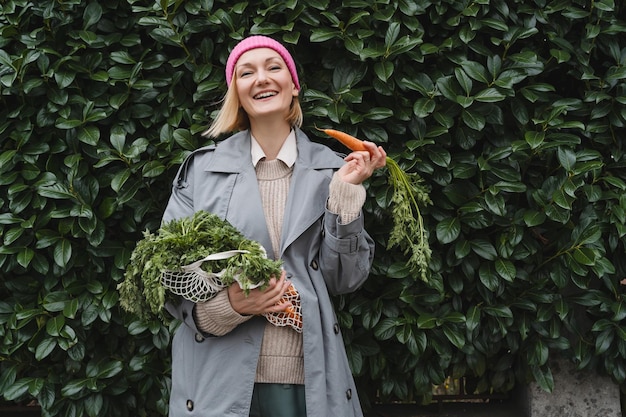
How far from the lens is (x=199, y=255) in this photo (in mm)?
2141

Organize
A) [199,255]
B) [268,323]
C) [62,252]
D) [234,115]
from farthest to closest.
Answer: [62,252] < [234,115] < [268,323] < [199,255]

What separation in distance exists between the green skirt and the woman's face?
87 cm

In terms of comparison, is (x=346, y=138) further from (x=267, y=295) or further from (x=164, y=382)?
(x=164, y=382)

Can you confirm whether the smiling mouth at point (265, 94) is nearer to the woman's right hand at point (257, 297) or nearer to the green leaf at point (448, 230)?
the woman's right hand at point (257, 297)

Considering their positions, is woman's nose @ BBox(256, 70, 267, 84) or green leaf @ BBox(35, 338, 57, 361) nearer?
woman's nose @ BBox(256, 70, 267, 84)

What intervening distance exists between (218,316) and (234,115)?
0.72m

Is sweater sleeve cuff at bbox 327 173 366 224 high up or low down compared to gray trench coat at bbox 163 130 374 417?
up

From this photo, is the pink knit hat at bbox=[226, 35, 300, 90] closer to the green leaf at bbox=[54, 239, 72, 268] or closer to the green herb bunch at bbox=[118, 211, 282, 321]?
the green herb bunch at bbox=[118, 211, 282, 321]

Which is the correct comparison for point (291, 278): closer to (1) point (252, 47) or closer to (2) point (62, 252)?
(1) point (252, 47)

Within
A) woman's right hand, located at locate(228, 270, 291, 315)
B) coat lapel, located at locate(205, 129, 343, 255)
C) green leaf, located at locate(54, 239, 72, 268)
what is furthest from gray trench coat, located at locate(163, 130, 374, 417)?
green leaf, located at locate(54, 239, 72, 268)

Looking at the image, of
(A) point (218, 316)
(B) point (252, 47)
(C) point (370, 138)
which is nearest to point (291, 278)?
(A) point (218, 316)

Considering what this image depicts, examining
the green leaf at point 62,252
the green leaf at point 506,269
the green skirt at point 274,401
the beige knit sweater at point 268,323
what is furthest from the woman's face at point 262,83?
the green leaf at point 506,269

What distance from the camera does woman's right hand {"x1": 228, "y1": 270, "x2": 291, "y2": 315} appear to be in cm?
218

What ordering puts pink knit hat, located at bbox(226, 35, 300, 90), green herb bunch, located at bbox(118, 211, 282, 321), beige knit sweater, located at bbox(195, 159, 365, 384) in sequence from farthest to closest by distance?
1. pink knit hat, located at bbox(226, 35, 300, 90)
2. beige knit sweater, located at bbox(195, 159, 365, 384)
3. green herb bunch, located at bbox(118, 211, 282, 321)
